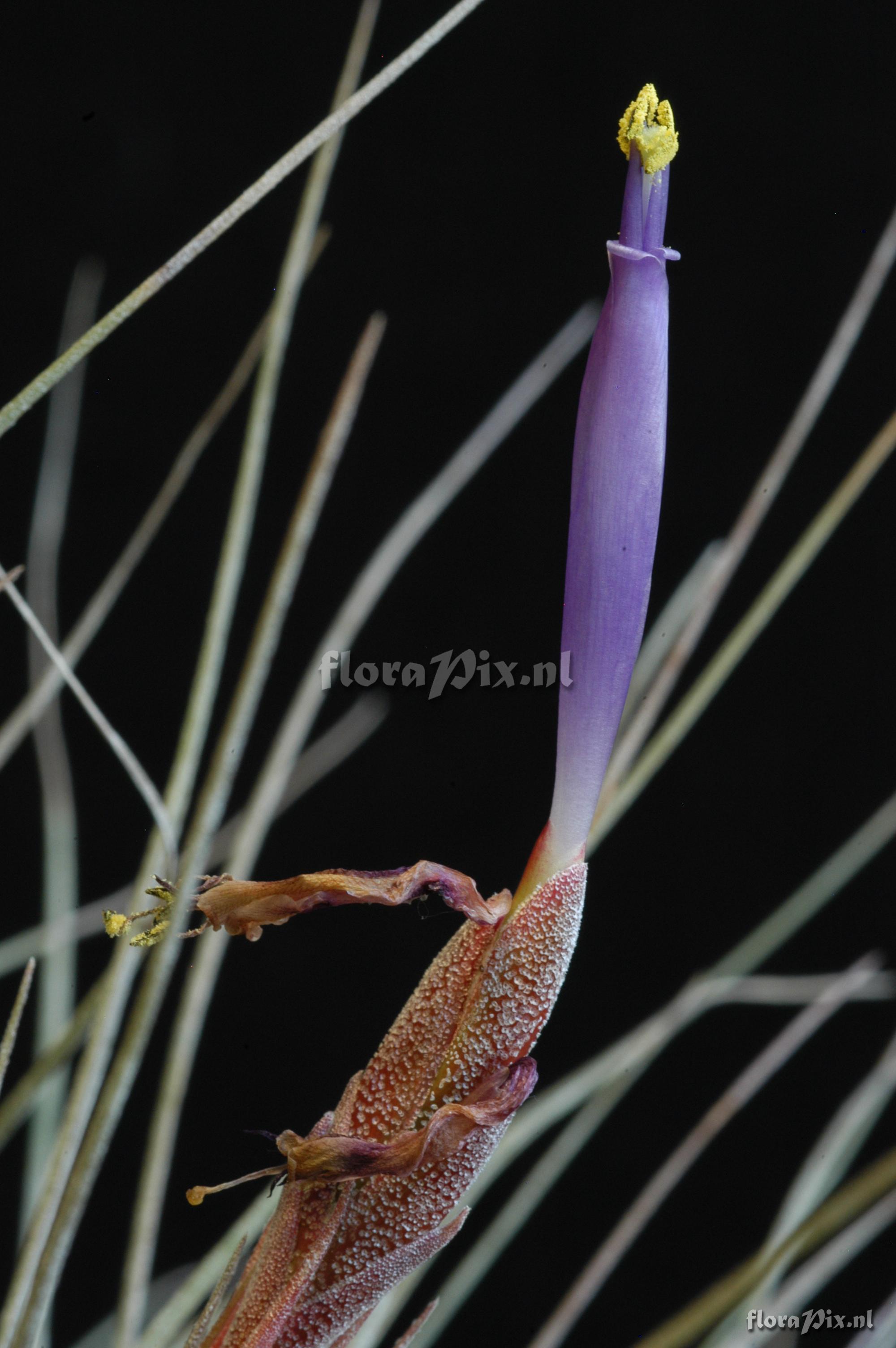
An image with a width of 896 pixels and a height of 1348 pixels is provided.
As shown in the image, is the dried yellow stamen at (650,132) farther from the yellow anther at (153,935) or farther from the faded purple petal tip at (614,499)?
the yellow anther at (153,935)

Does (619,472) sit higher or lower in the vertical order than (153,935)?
higher

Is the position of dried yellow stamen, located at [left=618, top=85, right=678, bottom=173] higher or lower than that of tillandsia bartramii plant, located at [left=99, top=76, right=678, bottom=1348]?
higher

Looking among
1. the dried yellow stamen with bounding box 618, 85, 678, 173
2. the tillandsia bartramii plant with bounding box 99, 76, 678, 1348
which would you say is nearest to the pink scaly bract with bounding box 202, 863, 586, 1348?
the tillandsia bartramii plant with bounding box 99, 76, 678, 1348

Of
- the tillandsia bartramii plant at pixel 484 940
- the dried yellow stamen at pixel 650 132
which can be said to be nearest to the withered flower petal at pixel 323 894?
the tillandsia bartramii plant at pixel 484 940

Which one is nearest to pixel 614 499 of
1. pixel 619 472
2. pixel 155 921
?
pixel 619 472

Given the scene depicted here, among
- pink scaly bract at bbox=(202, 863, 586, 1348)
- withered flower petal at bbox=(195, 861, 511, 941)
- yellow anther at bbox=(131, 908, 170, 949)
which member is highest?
withered flower petal at bbox=(195, 861, 511, 941)

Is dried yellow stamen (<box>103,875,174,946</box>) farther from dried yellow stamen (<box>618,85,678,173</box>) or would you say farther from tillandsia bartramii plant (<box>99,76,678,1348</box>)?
dried yellow stamen (<box>618,85,678,173</box>)

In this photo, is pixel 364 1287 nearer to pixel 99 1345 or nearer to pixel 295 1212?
pixel 295 1212

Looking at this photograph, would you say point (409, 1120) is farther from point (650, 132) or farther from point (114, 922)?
point (650, 132)
